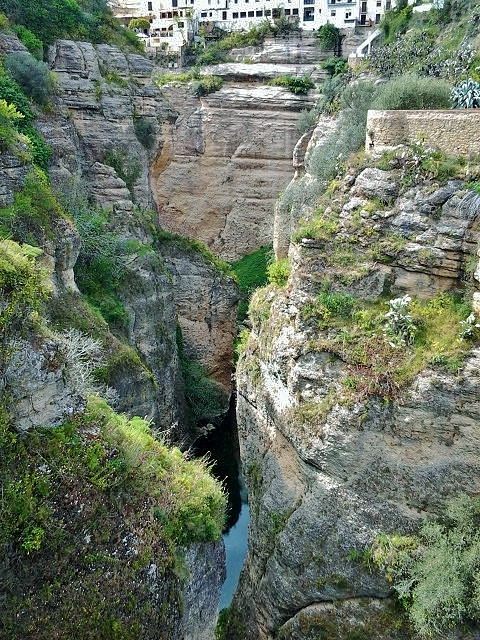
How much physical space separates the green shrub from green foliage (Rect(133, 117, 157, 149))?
5014 mm

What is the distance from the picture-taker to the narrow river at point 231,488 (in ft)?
54.8

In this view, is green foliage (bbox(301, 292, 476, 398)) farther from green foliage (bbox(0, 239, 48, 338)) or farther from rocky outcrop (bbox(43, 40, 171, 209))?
rocky outcrop (bbox(43, 40, 171, 209))

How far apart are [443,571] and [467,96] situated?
10172mm

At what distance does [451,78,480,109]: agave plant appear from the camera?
12.3 metres

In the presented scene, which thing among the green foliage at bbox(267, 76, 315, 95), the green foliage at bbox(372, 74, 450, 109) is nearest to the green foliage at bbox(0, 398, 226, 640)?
the green foliage at bbox(372, 74, 450, 109)

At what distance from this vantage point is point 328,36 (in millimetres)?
31188

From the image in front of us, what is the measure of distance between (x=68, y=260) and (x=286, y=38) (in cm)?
2442

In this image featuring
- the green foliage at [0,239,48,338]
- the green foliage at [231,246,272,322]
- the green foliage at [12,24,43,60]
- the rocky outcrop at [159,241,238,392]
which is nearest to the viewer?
the green foliage at [0,239,48,338]

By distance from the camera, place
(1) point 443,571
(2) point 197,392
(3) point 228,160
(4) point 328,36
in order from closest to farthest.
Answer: (1) point 443,571 < (2) point 197,392 < (3) point 228,160 < (4) point 328,36

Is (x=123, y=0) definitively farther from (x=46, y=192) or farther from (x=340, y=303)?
(x=340, y=303)

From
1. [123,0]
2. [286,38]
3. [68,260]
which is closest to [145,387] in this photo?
[68,260]

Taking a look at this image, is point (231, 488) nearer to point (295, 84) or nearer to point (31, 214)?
point (31, 214)

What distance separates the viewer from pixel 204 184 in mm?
28156

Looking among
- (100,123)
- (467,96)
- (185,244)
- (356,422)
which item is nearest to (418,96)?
(467,96)
